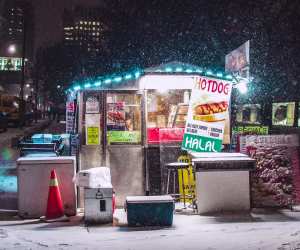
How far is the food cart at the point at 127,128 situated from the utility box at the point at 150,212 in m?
2.08

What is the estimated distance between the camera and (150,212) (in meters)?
8.73

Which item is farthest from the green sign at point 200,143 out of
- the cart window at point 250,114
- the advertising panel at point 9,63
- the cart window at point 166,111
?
the advertising panel at point 9,63

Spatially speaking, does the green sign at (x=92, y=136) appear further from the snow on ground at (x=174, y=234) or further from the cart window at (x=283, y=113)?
the cart window at (x=283, y=113)

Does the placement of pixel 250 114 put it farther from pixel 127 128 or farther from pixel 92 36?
pixel 92 36

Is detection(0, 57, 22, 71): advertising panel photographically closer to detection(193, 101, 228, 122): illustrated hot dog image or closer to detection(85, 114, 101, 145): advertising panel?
detection(85, 114, 101, 145): advertising panel

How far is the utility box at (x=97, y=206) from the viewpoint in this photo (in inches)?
354

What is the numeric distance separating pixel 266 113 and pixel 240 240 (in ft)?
64.5

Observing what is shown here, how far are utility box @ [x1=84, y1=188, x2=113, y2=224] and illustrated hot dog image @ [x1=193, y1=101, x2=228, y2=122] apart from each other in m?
2.73

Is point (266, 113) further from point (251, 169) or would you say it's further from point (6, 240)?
point (6, 240)

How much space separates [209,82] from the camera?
1064 centimetres

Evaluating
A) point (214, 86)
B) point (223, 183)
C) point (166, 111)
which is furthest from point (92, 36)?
point (223, 183)

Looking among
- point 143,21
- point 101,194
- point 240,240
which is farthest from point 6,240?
point 143,21

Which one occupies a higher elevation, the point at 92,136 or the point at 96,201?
the point at 92,136

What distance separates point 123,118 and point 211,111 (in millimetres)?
1822
